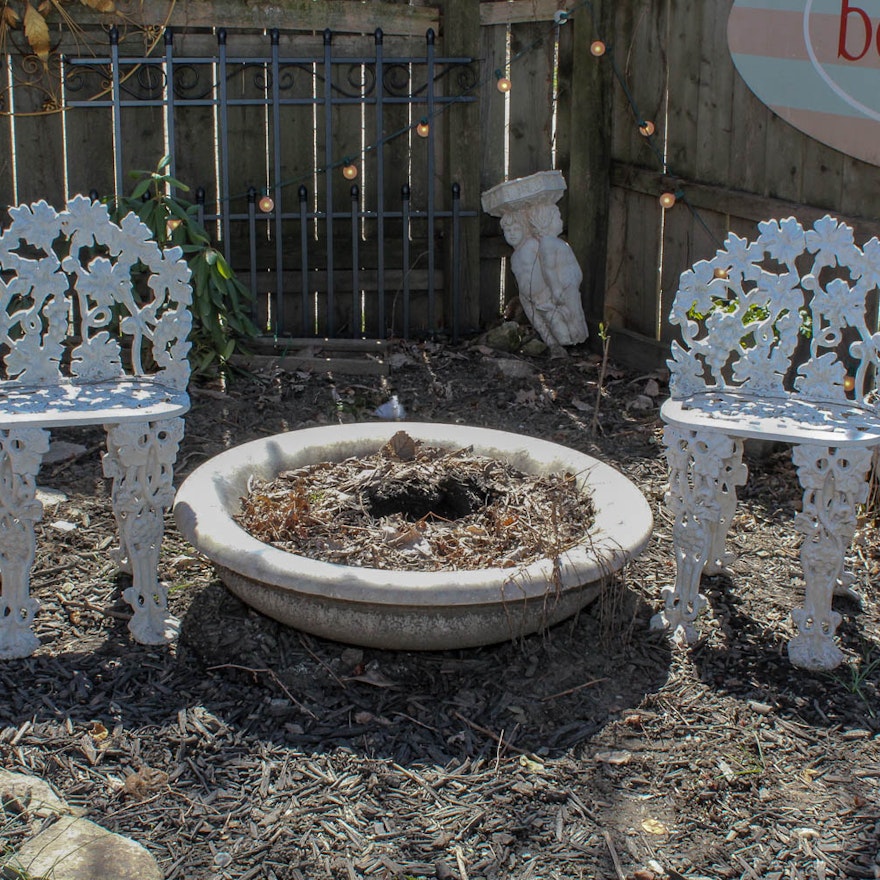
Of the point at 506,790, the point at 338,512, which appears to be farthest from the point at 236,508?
the point at 506,790

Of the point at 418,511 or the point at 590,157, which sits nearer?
the point at 418,511

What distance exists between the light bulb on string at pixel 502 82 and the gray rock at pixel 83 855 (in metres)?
5.12

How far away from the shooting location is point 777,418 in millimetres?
3916

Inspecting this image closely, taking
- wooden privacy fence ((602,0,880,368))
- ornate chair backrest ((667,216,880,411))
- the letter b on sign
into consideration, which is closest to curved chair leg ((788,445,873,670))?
ornate chair backrest ((667,216,880,411))

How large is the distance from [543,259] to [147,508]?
3.65 m

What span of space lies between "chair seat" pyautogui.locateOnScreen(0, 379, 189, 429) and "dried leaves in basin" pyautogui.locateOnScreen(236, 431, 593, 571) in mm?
483

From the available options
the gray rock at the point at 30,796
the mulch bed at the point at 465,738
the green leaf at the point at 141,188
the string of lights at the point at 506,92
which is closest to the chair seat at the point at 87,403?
the mulch bed at the point at 465,738

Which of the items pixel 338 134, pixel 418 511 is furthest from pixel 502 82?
pixel 418 511

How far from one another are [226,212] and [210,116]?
59cm

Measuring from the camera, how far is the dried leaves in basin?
3.93 metres

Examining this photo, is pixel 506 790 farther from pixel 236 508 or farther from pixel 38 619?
pixel 38 619

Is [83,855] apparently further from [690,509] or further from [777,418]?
[777,418]

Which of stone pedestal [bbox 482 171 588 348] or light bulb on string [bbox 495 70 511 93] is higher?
light bulb on string [bbox 495 70 511 93]

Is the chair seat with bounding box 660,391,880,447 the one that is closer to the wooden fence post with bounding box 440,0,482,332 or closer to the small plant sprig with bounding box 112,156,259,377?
the small plant sprig with bounding box 112,156,259,377
